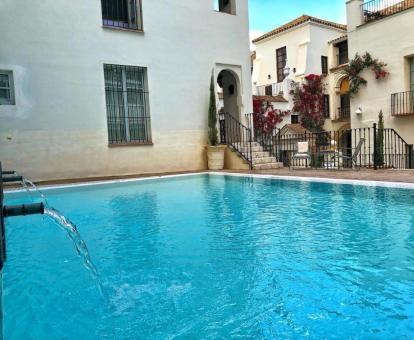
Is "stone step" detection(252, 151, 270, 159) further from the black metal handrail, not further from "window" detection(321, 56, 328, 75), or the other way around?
"window" detection(321, 56, 328, 75)

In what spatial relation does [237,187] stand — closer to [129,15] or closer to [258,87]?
[129,15]

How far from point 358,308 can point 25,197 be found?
710cm

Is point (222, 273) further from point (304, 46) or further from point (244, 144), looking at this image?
point (304, 46)

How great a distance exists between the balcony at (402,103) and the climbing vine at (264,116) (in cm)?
627

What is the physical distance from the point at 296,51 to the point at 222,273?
2192cm

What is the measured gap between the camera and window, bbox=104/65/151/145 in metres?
10.7

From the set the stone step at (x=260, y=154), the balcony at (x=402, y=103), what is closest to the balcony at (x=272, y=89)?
the balcony at (x=402, y=103)

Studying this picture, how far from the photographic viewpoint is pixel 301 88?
21.7 m

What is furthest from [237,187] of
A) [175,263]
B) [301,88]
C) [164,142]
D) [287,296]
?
[301,88]

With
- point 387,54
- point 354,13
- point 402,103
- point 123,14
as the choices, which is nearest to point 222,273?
point 123,14

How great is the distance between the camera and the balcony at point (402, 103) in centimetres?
1416

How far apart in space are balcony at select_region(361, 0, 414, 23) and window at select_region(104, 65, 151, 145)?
10.3 metres

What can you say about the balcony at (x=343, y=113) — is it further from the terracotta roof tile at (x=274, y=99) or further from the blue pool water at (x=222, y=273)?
the blue pool water at (x=222, y=273)

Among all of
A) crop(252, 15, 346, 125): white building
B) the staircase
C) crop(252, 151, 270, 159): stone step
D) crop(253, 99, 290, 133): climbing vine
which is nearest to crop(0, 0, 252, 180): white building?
the staircase
